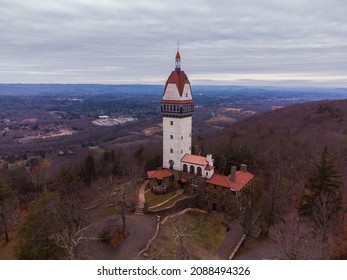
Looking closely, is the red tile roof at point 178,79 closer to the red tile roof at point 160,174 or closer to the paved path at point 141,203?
the red tile roof at point 160,174

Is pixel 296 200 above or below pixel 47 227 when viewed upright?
below

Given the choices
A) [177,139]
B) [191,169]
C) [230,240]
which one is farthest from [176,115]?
[230,240]

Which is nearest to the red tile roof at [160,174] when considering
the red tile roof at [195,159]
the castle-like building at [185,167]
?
the castle-like building at [185,167]

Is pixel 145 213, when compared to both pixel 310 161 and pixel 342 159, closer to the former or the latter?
pixel 310 161

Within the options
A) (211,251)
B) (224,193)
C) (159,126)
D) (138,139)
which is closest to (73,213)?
(211,251)

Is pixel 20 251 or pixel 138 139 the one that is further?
pixel 138 139
